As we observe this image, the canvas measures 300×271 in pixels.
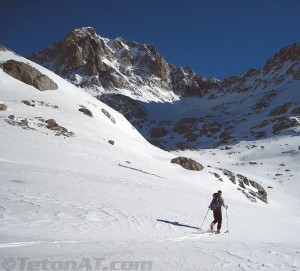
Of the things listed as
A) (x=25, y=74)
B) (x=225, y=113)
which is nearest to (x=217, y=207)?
(x=25, y=74)

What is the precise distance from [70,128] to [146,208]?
21591mm

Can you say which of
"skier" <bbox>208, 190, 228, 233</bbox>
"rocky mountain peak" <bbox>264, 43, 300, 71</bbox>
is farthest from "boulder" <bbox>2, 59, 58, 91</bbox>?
"rocky mountain peak" <bbox>264, 43, 300, 71</bbox>

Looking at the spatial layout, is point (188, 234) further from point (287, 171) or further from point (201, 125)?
point (201, 125)

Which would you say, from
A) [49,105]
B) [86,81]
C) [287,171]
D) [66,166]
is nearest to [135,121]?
[86,81]

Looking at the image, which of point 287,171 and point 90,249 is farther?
point 287,171

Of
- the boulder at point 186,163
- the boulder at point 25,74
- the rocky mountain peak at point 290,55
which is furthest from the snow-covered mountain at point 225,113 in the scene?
the boulder at point 25,74

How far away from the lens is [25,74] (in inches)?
1654

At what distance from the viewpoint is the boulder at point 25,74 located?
137 feet

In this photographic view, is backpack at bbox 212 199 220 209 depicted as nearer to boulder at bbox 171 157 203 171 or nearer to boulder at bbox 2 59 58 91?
boulder at bbox 171 157 203 171

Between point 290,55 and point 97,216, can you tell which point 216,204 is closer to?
point 97,216

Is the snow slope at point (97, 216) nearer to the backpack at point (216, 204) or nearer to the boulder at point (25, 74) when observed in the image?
the backpack at point (216, 204)

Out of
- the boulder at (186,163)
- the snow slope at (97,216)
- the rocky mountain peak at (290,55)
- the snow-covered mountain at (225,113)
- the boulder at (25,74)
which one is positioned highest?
the rocky mountain peak at (290,55)

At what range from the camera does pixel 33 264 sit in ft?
17.7

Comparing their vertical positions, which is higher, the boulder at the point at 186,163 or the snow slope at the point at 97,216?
the boulder at the point at 186,163
